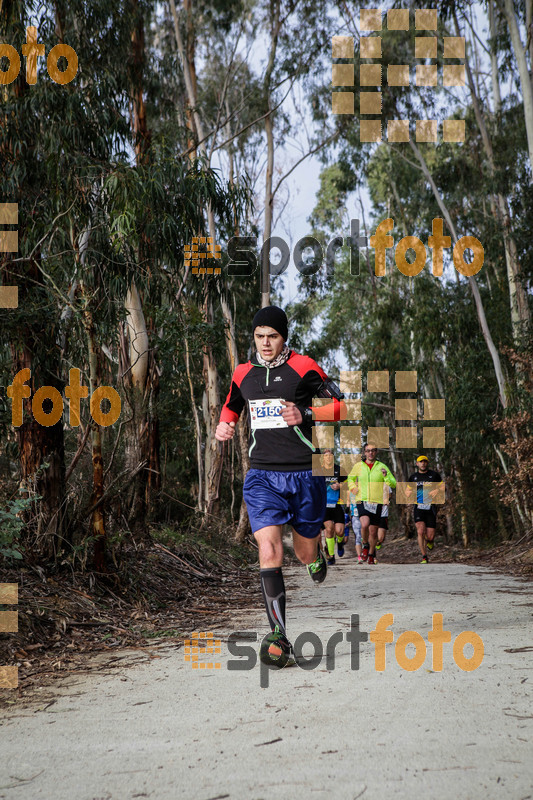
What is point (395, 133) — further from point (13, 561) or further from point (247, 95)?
point (13, 561)

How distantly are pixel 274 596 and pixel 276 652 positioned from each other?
14.9 inches

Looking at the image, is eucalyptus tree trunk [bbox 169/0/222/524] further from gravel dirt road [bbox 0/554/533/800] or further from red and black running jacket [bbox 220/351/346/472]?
gravel dirt road [bbox 0/554/533/800]

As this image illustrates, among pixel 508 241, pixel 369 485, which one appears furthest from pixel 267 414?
pixel 508 241

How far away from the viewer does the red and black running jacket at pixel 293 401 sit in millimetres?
4887

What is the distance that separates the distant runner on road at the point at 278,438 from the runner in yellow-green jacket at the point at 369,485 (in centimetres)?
771

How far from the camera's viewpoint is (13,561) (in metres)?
6.09

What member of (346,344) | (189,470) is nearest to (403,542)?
(189,470)

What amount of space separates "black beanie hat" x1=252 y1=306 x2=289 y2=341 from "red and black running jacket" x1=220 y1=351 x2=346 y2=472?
7.0 inches

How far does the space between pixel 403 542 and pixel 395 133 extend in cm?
1127

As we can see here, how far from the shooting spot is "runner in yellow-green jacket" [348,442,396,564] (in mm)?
12680

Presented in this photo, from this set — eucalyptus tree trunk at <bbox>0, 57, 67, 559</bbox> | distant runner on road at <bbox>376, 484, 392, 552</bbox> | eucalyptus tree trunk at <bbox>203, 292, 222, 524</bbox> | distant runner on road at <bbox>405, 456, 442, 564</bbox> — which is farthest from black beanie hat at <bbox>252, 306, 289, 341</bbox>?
eucalyptus tree trunk at <bbox>203, 292, 222, 524</bbox>

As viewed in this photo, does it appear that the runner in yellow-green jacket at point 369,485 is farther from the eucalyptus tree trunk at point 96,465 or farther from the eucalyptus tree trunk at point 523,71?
the eucalyptus tree trunk at point 96,465

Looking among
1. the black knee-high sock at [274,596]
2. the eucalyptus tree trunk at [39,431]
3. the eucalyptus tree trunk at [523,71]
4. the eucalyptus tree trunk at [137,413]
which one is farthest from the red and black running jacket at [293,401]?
the eucalyptus tree trunk at [523,71]

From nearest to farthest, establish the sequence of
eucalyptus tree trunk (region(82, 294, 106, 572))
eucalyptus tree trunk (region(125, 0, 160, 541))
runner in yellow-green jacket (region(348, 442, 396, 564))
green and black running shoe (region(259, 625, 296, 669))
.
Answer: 1. green and black running shoe (region(259, 625, 296, 669))
2. eucalyptus tree trunk (region(82, 294, 106, 572))
3. eucalyptus tree trunk (region(125, 0, 160, 541))
4. runner in yellow-green jacket (region(348, 442, 396, 564))
